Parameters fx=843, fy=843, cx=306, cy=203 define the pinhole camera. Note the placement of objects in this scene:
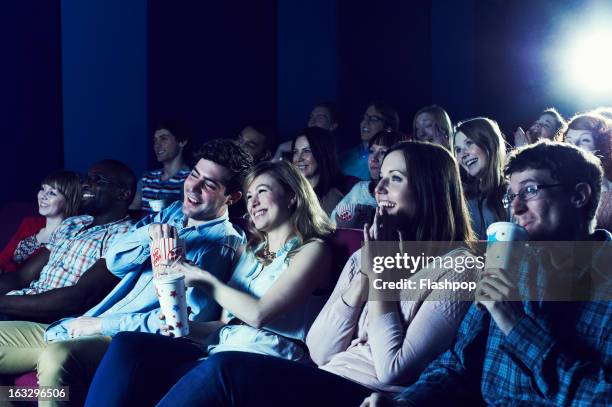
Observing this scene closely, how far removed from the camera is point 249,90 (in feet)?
19.3

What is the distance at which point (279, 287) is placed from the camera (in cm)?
228

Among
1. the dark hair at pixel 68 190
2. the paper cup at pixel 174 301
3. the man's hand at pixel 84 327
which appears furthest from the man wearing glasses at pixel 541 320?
the dark hair at pixel 68 190

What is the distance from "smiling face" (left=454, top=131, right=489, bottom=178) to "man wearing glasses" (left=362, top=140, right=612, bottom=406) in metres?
1.48

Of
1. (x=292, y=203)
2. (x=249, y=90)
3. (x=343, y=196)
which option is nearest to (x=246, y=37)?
(x=249, y=90)

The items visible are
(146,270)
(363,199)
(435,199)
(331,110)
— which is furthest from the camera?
(331,110)

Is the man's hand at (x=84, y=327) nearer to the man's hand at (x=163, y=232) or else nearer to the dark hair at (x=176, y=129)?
the man's hand at (x=163, y=232)

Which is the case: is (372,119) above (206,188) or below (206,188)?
above

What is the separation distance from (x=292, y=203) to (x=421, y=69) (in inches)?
165

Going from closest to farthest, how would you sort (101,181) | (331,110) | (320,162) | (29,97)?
(101,181), (320,162), (29,97), (331,110)

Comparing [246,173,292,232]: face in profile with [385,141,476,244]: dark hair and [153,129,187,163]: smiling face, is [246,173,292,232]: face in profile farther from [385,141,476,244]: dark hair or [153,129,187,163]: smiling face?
[153,129,187,163]: smiling face

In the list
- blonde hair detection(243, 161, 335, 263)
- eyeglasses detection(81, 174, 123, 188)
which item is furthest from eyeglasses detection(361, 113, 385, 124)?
blonde hair detection(243, 161, 335, 263)

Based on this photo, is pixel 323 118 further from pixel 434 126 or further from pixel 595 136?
pixel 595 136

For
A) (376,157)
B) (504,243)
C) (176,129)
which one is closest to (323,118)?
(176,129)

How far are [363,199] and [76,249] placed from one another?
46.6 inches
